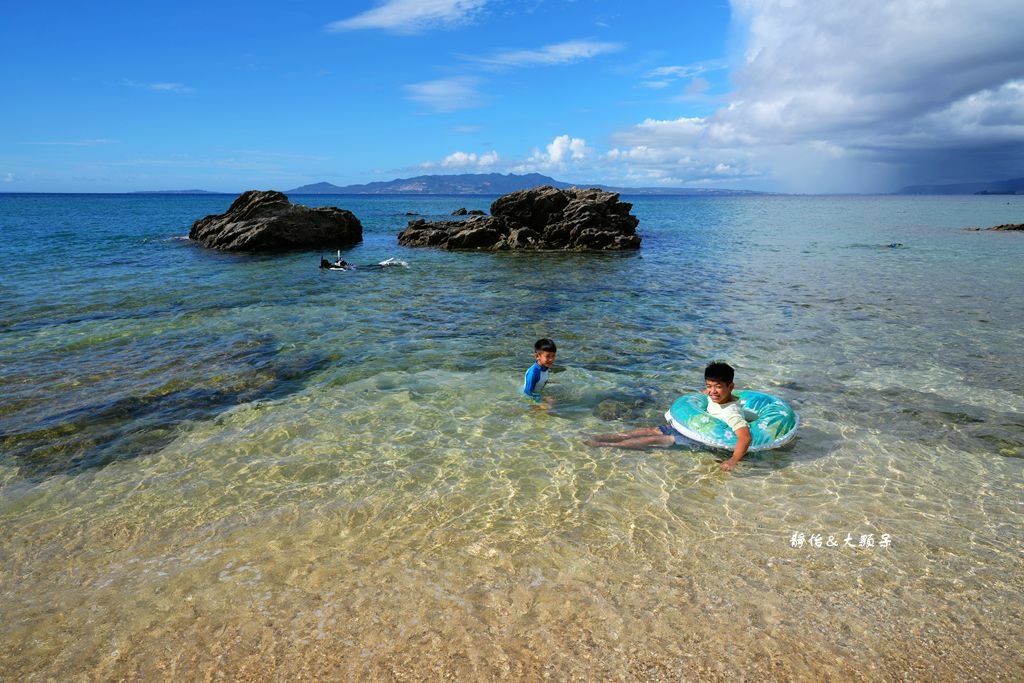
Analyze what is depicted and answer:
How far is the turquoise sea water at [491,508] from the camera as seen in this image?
4.70 m

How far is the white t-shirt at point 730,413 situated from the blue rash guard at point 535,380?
122 inches

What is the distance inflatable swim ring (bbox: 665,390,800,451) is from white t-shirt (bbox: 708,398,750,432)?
0.07 m

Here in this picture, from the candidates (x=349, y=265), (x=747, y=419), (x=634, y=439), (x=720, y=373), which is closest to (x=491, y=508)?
(x=634, y=439)

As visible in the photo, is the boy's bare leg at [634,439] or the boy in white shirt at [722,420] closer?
the boy in white shirt at [722,420]

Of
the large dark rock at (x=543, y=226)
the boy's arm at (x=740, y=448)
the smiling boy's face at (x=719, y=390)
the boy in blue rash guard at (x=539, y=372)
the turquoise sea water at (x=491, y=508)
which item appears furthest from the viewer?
the large dark rock at (x=543, y=226)

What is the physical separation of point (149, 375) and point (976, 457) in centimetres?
1466

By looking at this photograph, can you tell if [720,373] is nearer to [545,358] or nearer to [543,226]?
[545,358]

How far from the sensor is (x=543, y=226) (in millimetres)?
42469

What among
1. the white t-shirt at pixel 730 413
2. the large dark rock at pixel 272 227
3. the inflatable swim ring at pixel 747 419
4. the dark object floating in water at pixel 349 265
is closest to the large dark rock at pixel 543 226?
the large dark rock at pixel 272 227

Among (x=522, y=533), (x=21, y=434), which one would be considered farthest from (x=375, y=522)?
(x=21, y=434)

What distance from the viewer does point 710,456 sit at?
8.22 meters

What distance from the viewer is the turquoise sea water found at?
15.4ft

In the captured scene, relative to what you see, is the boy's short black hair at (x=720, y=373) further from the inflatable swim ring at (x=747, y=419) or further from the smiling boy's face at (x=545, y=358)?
the smiling boy's face at (x=545, y=358)

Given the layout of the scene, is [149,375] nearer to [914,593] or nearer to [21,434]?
[21,434]
